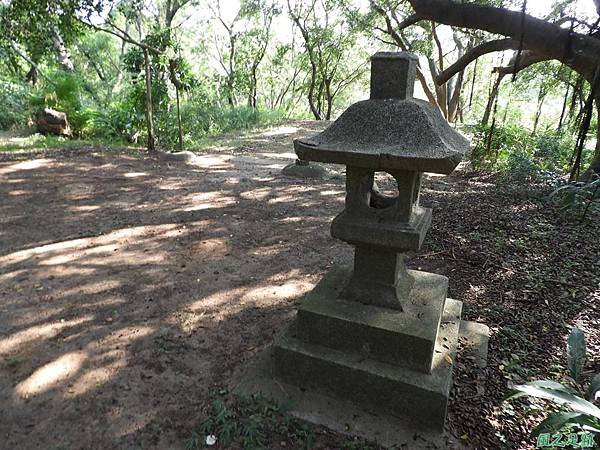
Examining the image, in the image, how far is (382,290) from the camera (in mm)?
2828

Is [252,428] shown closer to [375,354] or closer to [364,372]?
[364,372]

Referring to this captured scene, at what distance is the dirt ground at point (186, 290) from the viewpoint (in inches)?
102

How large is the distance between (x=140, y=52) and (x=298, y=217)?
7.60 meters

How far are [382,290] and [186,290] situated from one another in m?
2.17

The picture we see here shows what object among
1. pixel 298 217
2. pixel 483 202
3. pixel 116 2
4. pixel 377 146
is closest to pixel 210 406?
pixel 377 146

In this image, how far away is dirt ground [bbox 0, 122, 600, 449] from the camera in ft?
8.52

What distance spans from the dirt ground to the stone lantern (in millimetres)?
396

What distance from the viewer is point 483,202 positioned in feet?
21.1

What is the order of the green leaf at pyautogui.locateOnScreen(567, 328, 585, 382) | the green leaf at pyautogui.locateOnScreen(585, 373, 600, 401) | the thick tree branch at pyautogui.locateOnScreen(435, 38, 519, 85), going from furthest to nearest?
the thick tree branch at pyautogui.locateOnScreen(435, 38, 519, 85) < the green leaf at pyautogui.locateOnScreen(567, 328, 585, 382) < the green leaf at pyautogui.locateOnScreen(585, 373, 600, 401)

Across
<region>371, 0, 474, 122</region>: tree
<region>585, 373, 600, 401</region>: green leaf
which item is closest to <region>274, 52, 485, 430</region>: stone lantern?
<region>585, 373, 600, 401</region>: green leaf

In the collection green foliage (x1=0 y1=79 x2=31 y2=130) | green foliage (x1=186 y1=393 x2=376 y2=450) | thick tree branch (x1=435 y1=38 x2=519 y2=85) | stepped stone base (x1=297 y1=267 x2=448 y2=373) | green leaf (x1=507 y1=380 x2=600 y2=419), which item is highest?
thick tree branch (x1=435 y1=38 x2=519 y2=85)

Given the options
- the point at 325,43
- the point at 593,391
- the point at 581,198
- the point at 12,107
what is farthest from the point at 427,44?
the point at 593,391

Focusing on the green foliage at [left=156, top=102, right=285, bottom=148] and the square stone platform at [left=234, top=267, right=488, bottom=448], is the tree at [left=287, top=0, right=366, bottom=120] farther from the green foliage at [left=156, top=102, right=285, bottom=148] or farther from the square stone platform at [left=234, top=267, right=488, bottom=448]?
the square stone platform at [left=234, top=267, right=488, bottom=448]

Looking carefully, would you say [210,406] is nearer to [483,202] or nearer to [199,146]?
[483,202]
